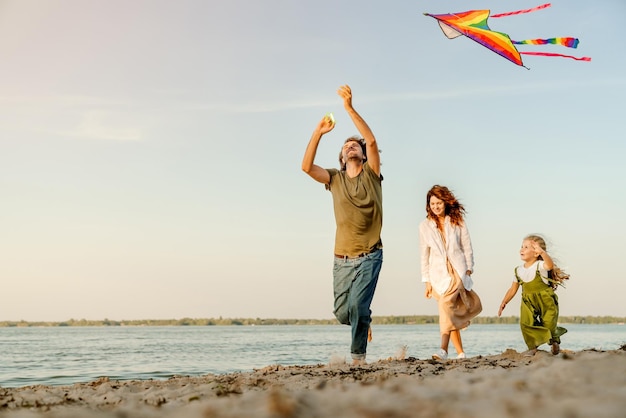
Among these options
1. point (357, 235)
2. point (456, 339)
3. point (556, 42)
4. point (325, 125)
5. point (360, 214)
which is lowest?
point (456, 339)

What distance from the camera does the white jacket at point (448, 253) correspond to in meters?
7.85

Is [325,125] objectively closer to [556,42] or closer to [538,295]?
[556,42]

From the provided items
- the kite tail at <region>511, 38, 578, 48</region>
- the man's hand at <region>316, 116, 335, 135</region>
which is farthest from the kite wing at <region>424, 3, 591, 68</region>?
the man's hand at <region>316, 116, 335, 135</region>

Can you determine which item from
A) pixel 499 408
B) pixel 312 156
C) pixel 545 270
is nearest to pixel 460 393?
pixel 499 408

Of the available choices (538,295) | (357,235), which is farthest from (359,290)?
(538,295)

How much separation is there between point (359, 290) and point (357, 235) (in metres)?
0.55

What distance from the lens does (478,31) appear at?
8.38 meters

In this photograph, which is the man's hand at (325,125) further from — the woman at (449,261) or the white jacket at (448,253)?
the white jacket at (448,253)

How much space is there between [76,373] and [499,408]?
11.3 meters

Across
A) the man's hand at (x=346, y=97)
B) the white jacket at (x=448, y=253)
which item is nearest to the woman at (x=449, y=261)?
the white jacket at (x=448, y=253)

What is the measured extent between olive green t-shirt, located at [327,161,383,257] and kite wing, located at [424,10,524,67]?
8.33ft

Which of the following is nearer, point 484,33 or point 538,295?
point 538,295

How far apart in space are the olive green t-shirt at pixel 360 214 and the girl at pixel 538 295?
92.5 inches

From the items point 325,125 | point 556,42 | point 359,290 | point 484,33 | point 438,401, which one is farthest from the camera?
point 484,33
